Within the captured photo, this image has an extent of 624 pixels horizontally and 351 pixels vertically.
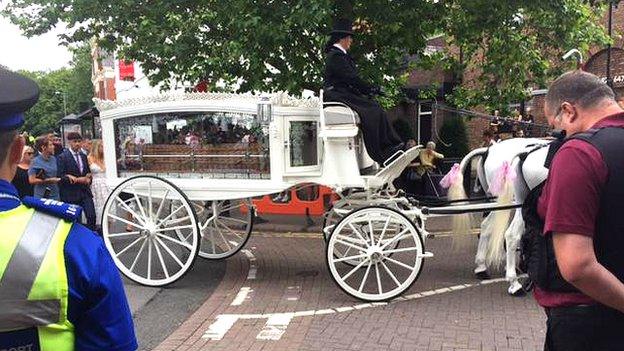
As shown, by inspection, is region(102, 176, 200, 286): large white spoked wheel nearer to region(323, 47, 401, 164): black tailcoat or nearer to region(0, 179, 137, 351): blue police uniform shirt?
region(323, 47, 401, 164): black tailcoat

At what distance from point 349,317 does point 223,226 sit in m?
2.80

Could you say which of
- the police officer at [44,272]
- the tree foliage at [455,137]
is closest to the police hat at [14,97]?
the police officer at [44,272]

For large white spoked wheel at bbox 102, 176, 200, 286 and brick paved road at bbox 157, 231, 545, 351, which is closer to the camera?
brick paved road at bbox 157, 231, 545, 351

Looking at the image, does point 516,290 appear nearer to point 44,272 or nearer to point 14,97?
point 44,272

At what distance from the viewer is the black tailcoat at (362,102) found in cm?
588

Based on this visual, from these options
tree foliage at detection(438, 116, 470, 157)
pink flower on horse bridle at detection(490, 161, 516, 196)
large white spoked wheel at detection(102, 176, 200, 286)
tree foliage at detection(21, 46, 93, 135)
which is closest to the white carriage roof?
large white spoked wheel at detection(102, 176, 200, 286)

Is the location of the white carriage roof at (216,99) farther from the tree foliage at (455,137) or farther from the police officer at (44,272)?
the tree foliage at (455,137)

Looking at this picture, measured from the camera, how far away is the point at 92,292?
1.46 metres

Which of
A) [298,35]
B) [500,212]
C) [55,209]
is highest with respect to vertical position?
[298,35]

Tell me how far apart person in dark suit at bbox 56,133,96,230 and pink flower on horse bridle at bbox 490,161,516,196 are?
5496 millimetres

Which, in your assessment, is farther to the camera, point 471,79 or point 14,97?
point 471,79

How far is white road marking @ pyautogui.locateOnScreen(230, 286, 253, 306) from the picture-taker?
19.0 feet

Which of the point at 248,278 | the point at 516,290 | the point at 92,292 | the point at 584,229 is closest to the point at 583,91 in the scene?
the point at 584,229

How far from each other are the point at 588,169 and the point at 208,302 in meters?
4.58
